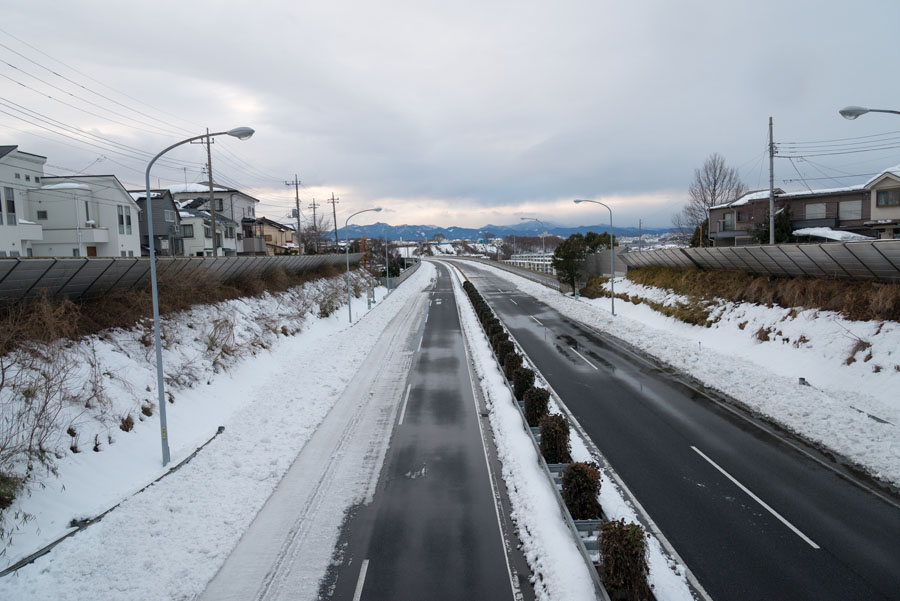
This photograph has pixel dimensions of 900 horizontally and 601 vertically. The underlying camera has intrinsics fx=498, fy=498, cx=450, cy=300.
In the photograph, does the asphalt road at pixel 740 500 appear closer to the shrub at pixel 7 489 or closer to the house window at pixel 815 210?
the shrub at pixel 7 489

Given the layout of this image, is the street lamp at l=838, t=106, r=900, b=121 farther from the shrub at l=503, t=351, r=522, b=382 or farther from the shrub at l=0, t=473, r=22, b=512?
the shrub at l=0, t=473, r=22, b=512

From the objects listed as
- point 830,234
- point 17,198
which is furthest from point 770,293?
point 17,198

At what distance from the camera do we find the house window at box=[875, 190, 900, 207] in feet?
123

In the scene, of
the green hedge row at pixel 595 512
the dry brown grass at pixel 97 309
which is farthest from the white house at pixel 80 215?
the green hedge row at pixel 595 512

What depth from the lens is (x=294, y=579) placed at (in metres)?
8.23

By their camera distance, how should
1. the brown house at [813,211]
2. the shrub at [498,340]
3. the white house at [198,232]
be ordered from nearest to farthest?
the shrub at [498,340], the brown house at [813,211], the white house at [198,232]

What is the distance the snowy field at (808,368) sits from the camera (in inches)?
522

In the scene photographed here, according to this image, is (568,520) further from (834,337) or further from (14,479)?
(834,337)

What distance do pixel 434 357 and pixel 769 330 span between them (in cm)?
1545

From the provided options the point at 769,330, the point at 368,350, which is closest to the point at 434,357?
the point at 368,350

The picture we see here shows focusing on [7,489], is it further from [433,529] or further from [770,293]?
[770,293]

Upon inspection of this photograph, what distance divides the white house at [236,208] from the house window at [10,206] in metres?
29.3

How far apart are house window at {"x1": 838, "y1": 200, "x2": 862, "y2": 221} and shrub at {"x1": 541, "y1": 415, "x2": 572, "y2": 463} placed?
152ft

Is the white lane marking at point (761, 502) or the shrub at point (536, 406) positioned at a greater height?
the shrub at point (536, 406)
